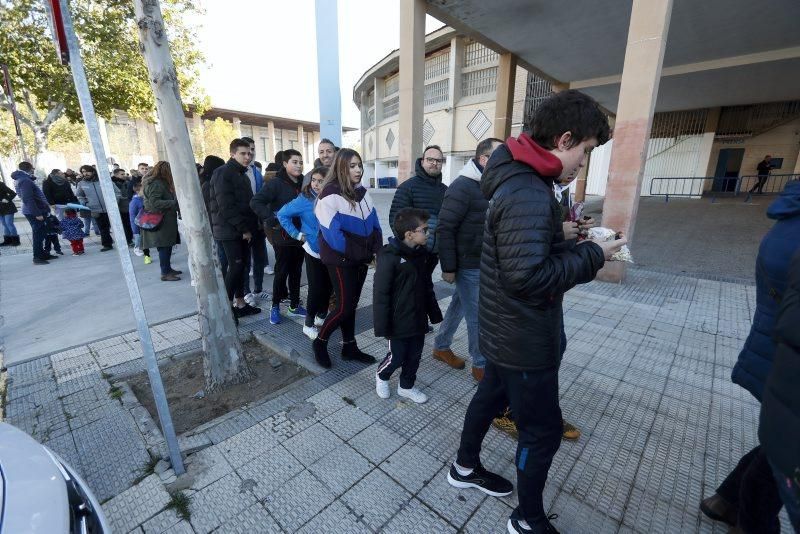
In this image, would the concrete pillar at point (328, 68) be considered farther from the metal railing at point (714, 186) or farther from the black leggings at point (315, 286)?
the metal railing at point (714, 186)

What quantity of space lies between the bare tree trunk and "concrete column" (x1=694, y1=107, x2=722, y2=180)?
22.8 m

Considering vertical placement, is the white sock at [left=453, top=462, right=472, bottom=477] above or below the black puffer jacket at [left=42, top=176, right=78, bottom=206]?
below

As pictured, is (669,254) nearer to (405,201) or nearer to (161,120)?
(405,201)

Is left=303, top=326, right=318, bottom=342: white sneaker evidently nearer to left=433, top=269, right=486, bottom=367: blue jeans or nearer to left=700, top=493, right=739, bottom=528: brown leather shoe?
left=433, top=269, right=486, bottom=367: blue jeans

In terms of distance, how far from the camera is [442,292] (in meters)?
5.42

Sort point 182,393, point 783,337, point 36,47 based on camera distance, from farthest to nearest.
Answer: point 36,47 < point 182,393 < point 783,337

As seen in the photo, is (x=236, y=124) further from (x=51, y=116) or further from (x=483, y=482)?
(x=483, y=482)

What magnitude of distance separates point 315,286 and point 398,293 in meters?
1.37

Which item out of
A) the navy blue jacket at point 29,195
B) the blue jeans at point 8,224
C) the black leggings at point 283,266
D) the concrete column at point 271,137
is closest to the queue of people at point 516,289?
the black leggings at point 283,266

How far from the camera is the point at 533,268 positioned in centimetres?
139

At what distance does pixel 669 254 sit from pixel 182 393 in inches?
343

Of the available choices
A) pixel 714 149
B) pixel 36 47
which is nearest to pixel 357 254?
pixel 36 47

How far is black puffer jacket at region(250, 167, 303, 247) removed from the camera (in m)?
4.18

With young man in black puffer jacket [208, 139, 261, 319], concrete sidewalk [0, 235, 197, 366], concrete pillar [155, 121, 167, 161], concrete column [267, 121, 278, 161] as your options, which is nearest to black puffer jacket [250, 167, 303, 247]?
young man in black puffer jacket [208, 139, 261, 319]
